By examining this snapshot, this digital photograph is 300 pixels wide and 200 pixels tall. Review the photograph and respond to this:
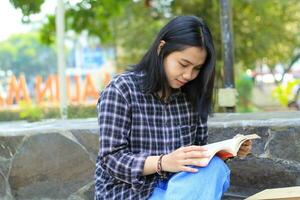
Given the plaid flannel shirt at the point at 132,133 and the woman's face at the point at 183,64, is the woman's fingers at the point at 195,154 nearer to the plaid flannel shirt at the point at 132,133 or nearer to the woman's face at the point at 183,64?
the plaid flannel shirt at the point at 132,133

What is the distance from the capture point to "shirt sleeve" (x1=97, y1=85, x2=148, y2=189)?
198cm

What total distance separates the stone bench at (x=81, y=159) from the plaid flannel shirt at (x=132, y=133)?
2.68 ft

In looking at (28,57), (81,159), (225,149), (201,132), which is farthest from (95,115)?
(28,57)

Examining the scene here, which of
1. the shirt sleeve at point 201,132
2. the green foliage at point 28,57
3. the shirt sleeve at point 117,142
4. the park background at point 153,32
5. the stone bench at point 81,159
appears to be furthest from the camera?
the green foliage at point 28,57

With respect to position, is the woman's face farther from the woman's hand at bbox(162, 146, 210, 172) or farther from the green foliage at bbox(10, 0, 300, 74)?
the green foliage at bbox(10, 0, 300, 74)

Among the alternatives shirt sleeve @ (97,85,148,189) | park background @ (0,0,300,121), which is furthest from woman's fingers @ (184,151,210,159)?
park background @ (0,0,300,121)

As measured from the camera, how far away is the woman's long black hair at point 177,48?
6.63 feet

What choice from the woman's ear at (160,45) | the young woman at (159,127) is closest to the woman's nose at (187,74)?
the young woman at (159,127)

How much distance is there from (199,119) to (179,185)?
1.64 feet

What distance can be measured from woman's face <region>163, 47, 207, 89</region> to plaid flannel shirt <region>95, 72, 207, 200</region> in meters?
0.13

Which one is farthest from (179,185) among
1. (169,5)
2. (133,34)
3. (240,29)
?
(133,34)

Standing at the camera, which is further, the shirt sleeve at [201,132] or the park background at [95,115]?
the park background at [95,115]

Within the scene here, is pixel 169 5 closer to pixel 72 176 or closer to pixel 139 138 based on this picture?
pixel 72 176

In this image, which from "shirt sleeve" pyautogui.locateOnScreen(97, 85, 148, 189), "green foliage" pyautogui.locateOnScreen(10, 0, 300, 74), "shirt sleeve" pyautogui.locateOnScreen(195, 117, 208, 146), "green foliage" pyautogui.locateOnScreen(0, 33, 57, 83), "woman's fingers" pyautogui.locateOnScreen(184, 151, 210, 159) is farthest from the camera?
"green foliage" pyautogui.locateOnScreen(0, 33, 57, 83)
